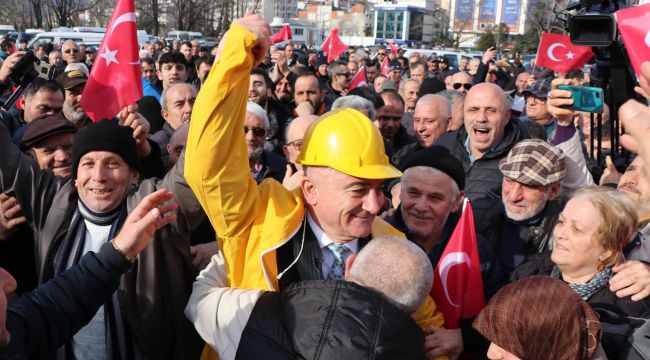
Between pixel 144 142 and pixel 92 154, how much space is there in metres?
0.71

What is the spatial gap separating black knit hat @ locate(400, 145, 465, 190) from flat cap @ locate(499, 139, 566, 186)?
13.4 inches

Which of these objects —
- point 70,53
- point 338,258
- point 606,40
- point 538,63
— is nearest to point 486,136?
point 606,40

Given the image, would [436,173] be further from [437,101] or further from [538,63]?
[538,63]

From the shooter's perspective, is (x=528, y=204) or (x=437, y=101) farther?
(x=437, y=101)

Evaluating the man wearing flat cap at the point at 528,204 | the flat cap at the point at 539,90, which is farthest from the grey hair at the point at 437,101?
the man wearing flat cap at the point at 528,204

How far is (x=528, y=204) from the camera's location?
3.21 m

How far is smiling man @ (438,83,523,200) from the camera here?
162 inches

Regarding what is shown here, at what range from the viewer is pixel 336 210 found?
2252 millimetres

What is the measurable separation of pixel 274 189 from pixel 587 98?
4.77ft

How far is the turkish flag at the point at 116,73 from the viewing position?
11.8ft

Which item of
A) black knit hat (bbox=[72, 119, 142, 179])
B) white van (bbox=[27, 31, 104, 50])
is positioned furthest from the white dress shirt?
white van (bbox=[27, 31, 104, 50])

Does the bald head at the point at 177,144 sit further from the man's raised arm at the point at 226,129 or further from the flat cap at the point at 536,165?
the flat cap at the point at 536,165

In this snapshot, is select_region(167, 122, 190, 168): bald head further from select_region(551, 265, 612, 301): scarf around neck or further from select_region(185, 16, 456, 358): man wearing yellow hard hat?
select_region(551, 265, 612, 301): scarf around neck

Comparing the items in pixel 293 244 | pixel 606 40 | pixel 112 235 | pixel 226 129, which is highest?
pixel 606 40
